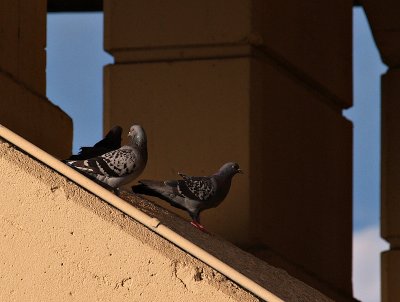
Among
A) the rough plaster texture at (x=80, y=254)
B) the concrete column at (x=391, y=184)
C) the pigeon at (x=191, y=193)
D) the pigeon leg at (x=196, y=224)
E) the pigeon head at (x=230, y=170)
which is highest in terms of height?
the rough plaster texture at (x=80, y=254)

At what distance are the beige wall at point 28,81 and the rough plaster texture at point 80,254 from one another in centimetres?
246

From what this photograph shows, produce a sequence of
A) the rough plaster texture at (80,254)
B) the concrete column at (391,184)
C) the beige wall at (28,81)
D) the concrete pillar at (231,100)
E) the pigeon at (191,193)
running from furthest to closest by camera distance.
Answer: the concrete column at (391,184) < the concrete pillar at (231,100) < the beige wall at (28,81) < the pigeon at (191,193) < the rough plaster texture at (80,254)

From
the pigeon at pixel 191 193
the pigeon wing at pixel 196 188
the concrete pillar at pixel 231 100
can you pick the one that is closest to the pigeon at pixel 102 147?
the pigeon at pixel 191 193

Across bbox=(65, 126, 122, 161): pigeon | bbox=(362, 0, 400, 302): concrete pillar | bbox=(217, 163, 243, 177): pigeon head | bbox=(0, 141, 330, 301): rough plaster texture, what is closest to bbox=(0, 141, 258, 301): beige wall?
bbox=(0, 141, 330, 301): rough plaster texture

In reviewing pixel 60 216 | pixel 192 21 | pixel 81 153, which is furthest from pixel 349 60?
pixel 60 216

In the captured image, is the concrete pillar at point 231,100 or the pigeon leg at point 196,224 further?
the concrete pillar at point 231,100

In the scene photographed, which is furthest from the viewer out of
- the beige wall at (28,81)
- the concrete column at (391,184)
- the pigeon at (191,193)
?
the concrete column at (391,184)

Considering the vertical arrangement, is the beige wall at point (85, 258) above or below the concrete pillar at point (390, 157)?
above

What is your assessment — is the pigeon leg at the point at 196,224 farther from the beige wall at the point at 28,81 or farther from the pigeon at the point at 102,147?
the beige wall at the point at 28,81

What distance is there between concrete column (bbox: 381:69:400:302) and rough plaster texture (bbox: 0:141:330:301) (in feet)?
33.4

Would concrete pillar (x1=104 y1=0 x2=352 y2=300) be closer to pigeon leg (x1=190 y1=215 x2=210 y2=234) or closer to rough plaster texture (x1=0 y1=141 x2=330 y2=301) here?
pigeon leg (x1=190 y1=215 x2=210 y2=234)

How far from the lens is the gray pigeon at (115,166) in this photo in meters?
6.75

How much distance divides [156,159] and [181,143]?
0.26 m

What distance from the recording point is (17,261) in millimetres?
5195
